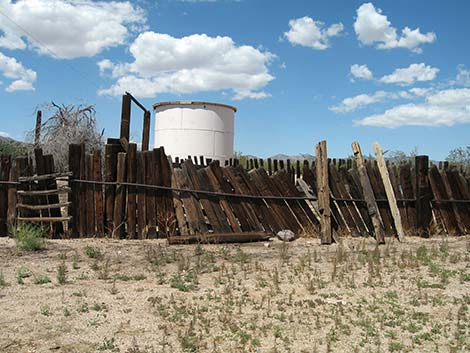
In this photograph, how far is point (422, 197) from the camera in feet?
33.2

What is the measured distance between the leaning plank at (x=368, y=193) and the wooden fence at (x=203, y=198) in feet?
0.07

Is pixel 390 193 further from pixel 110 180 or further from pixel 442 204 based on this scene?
pixel 110 180

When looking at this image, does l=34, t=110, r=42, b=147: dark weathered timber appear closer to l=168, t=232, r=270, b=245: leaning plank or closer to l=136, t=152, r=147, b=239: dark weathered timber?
l=136, t=152, r=147, b=239: dark weathered timber

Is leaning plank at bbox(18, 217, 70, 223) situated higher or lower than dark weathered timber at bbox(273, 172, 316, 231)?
lower

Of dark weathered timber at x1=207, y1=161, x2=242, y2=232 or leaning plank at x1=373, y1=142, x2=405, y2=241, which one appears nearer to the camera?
dark weathered timber at x1=207, y1=161, x2=242, y2=232

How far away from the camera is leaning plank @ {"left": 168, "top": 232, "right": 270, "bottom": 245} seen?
8.80 meters

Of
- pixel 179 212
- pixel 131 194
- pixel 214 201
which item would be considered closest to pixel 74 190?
pixel 131 194

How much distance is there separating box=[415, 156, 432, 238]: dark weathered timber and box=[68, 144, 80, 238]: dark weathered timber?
6779 millimetres

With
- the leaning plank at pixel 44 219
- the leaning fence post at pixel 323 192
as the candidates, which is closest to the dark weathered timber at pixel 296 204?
the leaning fence post at pixel 323 192

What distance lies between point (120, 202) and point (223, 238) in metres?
2.04

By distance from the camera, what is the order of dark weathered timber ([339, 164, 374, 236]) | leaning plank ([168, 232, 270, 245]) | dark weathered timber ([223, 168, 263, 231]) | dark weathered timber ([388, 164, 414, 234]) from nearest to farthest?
leaning plank ([168, 232, 270, 245]) < dark weathered timber ([223, 168, 263, 231]) < dark weathered timber ([339, 164, 374, 236]) < dark weathered timber ([388, 164, 414, 234])

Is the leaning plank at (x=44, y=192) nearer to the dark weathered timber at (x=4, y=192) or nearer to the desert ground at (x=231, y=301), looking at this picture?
the dark weathered timber at (x=4, y=192)

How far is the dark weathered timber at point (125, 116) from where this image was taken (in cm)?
1056

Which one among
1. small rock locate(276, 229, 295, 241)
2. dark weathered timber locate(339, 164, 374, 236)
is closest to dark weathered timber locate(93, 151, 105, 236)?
small rock locate(276, 229, 295, 241)
